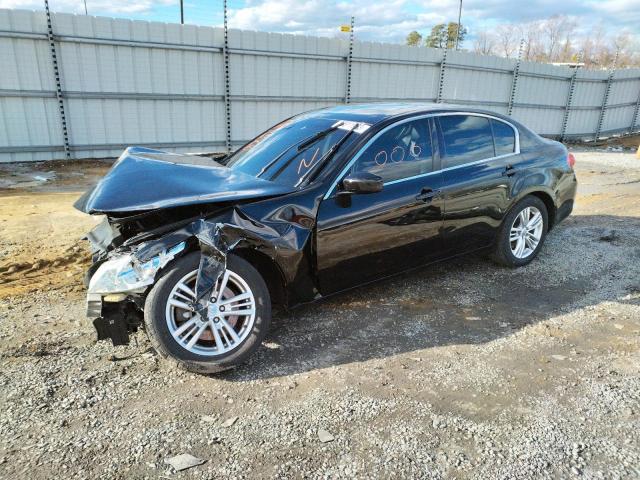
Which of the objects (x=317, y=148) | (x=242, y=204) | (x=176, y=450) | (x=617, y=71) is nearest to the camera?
(x=176, y=450)

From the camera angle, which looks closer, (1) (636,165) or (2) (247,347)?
(2) (247,347)

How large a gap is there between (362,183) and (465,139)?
1.54m

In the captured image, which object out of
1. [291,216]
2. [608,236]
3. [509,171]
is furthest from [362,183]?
[608,236]

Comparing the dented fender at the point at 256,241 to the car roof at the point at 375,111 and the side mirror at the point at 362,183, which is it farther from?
the car roof at the point at 375,111

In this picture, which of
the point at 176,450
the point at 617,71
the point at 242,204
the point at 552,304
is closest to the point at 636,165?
the point at 617,71

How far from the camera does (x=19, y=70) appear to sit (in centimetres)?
957

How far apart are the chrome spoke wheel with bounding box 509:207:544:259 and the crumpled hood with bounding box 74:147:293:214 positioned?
2.74 m

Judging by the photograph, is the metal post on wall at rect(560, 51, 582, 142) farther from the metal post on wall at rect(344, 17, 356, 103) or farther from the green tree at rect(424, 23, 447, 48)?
the green tree at rect(424, 23, 447, 48)

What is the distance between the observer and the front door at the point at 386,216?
11.9 ft

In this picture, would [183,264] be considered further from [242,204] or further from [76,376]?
[76,376]

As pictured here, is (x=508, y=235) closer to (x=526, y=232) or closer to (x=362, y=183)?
(x=526, y=232)

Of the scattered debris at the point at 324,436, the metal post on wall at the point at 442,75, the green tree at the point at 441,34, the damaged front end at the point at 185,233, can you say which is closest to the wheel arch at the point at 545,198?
the damaged front end at the point at 185,233

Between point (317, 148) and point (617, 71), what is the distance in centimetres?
2038

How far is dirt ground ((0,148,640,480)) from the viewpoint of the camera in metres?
2.50
